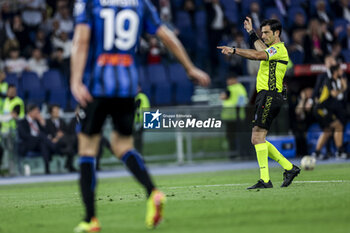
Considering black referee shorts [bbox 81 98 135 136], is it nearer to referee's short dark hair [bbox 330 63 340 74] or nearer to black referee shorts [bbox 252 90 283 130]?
black referee shorts [bbox 252 90 283 130]

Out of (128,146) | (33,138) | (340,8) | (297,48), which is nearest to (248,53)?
(128,146)

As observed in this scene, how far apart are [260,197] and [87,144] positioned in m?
2.87

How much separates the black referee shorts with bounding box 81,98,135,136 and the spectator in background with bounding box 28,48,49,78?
15.7m

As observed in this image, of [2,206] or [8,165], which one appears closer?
[2,206]

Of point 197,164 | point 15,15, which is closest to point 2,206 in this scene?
point 197,164

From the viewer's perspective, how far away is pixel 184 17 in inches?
936

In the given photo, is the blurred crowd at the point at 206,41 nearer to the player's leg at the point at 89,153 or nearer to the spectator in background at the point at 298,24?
the spectator in background at the point at 298,24

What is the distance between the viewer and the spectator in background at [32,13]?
23.0 m

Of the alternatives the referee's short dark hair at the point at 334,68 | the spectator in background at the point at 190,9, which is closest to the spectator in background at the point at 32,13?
the spectator in background at the point at 190,9

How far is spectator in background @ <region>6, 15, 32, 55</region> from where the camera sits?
22312 millimetres

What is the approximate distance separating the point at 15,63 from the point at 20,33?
1.13 m

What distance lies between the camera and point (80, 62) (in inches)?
250

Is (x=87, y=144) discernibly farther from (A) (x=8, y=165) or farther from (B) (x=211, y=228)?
(A) (x=8, y=165)

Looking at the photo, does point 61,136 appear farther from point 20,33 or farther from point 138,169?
point 138,169
